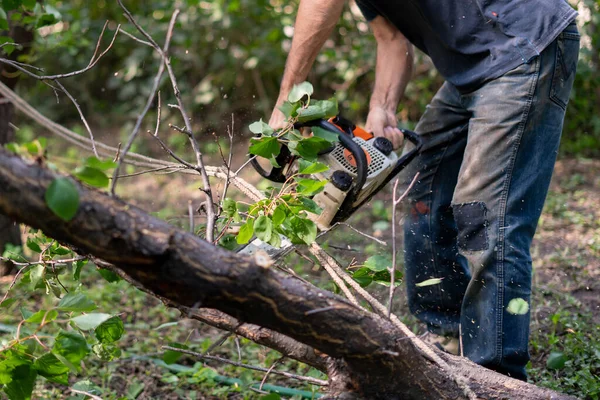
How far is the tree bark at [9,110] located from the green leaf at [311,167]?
6.75 ft

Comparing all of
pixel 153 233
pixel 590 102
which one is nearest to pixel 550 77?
pixel 153 233

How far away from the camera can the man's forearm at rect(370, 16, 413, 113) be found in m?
2.81

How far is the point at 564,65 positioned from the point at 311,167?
1046 mm

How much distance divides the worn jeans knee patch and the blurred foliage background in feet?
10.4

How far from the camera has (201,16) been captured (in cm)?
634

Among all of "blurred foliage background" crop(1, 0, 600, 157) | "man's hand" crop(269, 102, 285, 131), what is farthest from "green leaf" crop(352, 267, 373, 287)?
"blurred foliage background" crop(1, 0, 600, 157)

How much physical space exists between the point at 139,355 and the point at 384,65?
5.59ft

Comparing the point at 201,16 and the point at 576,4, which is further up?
the point at 576,4

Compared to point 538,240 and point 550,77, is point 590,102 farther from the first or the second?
point 550,77

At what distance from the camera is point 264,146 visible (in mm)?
1987

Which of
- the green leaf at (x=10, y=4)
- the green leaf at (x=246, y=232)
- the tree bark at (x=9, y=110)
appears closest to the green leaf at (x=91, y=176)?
the green leaf at (x=246, y=232)

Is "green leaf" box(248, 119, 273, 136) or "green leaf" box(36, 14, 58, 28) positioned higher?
"green leaf" box(36, 14, 58, 28)

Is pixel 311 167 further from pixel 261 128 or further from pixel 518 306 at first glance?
pixel 518 306

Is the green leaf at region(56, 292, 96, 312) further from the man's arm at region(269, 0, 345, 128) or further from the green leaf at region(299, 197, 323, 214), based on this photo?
the man's arm at region(269, 0, 345, 128)
